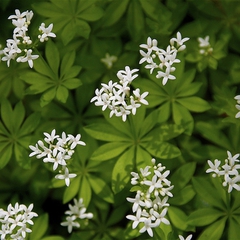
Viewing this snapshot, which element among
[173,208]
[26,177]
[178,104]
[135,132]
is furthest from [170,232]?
[26,177]

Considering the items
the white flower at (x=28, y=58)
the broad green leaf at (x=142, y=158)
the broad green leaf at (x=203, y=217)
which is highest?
the white flower at (x=28, y=58)

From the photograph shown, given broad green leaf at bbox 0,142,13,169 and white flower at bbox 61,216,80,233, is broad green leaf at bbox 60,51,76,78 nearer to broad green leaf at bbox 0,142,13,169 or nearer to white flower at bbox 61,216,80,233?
broad green leaf at bbox 0,142,13,169

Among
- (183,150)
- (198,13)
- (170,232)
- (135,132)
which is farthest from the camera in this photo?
(198,13)

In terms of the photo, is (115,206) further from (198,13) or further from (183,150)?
(198,13)

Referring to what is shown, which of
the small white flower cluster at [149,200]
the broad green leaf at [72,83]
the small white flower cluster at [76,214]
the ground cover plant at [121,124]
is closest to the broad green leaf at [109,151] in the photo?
the ground cover plant at [121,124]

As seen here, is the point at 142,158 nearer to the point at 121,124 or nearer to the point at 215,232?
the point at 121,124

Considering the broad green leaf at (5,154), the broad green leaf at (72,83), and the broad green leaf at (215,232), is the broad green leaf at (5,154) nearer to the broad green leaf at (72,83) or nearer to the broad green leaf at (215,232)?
the broad green leaf at (72,83)

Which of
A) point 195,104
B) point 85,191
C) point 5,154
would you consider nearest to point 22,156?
point 5,154
